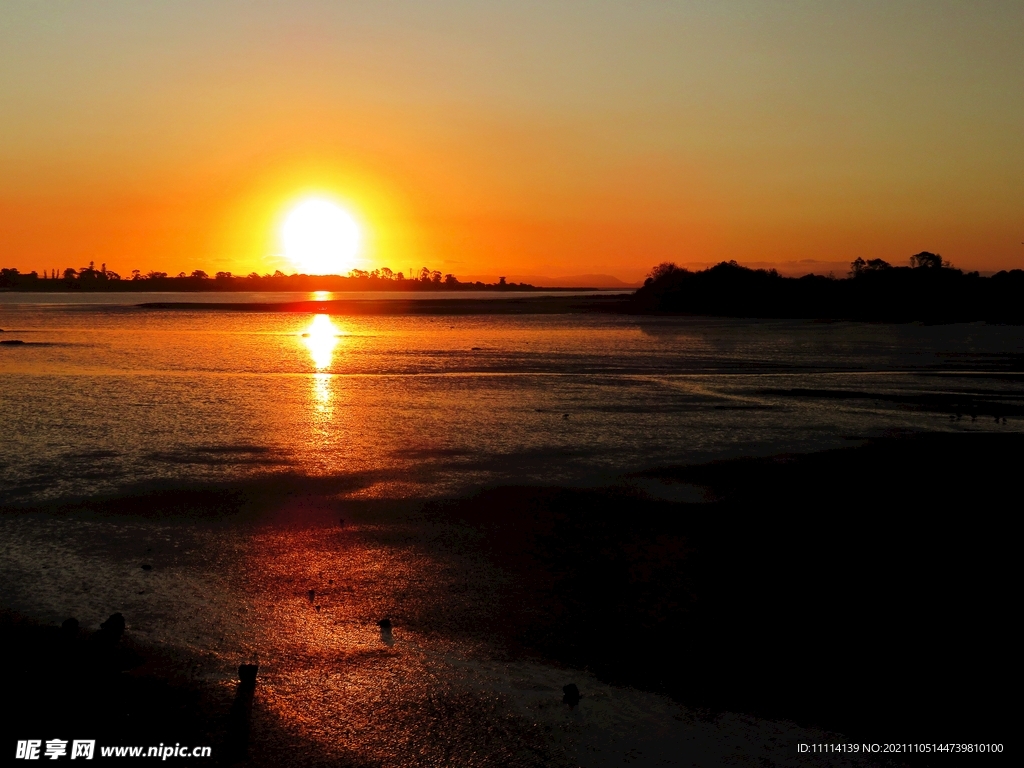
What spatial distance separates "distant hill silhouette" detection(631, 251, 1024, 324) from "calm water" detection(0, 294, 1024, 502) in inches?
1604

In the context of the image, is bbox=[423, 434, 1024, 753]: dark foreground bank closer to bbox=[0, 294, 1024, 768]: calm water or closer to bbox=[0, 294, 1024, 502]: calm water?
bbox=[0, 294, 1024, 768]: calm water

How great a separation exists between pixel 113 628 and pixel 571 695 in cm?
463

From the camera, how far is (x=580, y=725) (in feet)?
26.1

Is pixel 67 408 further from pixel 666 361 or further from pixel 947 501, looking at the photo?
pixel 666 361

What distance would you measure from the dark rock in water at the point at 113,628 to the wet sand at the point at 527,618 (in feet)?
0.79

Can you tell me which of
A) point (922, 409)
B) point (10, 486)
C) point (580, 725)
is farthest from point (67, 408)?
point (922, 409)

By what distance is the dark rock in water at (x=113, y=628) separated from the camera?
876 cm

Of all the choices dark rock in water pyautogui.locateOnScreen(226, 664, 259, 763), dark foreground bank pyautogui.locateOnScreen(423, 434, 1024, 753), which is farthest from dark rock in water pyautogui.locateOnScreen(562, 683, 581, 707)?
dark rock in water pyautogui.locateOnScreen(226, 664, 259, 763)

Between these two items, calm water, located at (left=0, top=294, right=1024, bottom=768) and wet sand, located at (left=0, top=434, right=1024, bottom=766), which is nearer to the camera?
wet sand, located at (left=0, top=434, right=1024, bottom=766)

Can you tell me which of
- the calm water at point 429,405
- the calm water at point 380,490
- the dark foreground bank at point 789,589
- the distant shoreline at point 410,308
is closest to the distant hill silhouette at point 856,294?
the distant shoreline at point 410,308

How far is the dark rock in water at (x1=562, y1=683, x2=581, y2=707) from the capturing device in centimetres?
830

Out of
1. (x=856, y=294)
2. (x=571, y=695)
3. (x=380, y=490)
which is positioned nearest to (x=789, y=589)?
(x=571, y=695)

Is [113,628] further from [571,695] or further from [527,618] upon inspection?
[571,695]

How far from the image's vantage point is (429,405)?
27.7 metres
